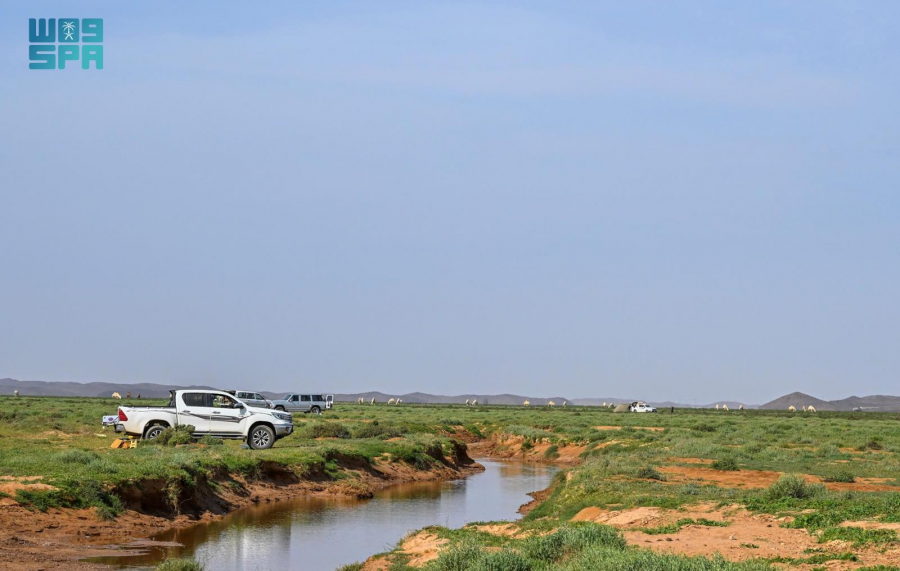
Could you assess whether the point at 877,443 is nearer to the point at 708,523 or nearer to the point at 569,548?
the point at 708,523

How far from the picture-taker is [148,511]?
2123cm

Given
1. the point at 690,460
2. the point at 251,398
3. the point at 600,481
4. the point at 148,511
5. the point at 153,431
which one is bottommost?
the point at 690,460

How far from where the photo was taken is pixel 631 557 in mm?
10398

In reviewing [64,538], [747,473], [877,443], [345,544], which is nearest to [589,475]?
[747,473]

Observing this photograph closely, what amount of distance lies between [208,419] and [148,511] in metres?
8.66

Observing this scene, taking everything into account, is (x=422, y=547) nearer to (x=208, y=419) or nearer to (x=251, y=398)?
(x=208, y=419)

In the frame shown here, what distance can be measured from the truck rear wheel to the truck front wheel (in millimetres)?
2983

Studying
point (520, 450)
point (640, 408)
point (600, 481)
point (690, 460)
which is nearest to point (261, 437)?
point (600, 481)

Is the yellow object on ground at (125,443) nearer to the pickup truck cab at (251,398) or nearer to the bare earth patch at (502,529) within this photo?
the bare earth patch at (502,529)

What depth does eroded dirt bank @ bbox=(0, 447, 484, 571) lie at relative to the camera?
16.7 meters

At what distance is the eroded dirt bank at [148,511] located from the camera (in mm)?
16656

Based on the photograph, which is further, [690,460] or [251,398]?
[251,398]

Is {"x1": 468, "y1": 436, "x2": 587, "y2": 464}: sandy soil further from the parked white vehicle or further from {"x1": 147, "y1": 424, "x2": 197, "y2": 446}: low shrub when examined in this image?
the parked white vehicle

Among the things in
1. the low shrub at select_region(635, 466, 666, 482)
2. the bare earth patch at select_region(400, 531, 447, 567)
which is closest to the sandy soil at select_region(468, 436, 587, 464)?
the low shrub at select_region(635, 466, 666, 482)
